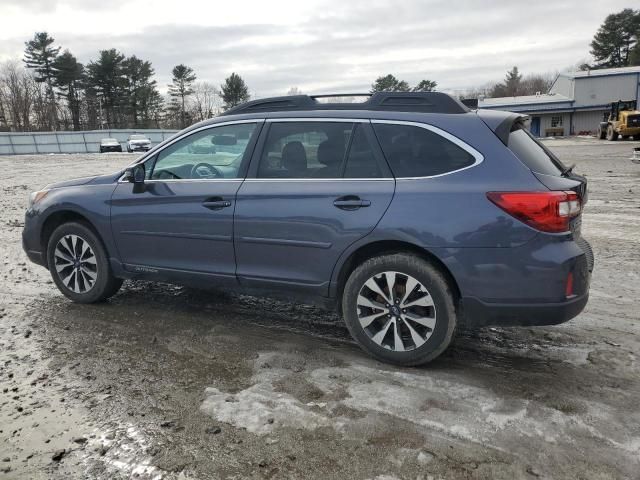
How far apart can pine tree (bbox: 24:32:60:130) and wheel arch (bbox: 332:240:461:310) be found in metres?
74.7

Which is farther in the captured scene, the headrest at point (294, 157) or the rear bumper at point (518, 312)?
the headrest at point (294, 157)

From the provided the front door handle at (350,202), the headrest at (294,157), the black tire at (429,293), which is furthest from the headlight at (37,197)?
the black tire at (429,293)

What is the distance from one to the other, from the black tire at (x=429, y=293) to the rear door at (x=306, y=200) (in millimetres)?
224

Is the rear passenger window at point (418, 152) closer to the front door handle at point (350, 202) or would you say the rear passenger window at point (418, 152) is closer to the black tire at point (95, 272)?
the front door handle at point (350, 202)

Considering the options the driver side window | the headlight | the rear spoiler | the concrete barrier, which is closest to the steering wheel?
the driver side window

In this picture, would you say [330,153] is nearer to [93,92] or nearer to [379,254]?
[379,254]

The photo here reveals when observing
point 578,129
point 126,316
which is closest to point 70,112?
point 578,129

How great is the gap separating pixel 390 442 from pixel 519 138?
7.47ft

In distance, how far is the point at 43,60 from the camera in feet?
218

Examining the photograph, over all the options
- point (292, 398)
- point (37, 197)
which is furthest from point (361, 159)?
point (37, 197)

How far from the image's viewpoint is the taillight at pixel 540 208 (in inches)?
130

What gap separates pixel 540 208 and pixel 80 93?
253ft

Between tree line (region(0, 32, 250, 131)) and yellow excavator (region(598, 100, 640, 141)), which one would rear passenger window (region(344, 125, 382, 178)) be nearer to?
yellow excavator (region(598, 100, 640, 141))

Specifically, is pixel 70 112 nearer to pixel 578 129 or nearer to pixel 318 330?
pixel 578 129
